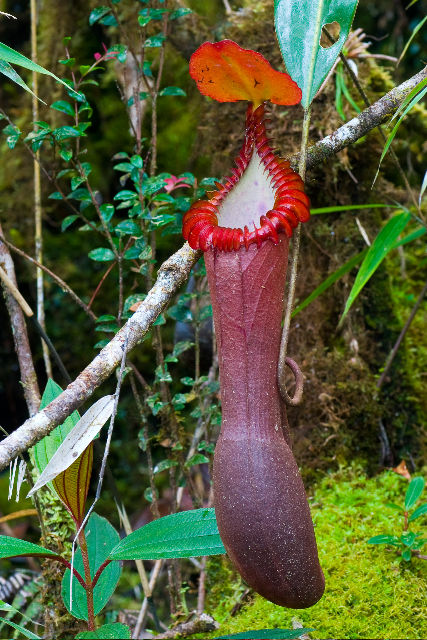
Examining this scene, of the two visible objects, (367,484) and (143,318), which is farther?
(367,484)

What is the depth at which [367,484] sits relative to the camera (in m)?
1.55

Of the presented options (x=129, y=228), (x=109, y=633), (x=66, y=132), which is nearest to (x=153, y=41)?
(x=66, y=132)

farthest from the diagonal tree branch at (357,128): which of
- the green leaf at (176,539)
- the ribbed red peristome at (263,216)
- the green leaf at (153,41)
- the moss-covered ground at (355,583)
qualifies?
the moss-covered ground at (355,583)

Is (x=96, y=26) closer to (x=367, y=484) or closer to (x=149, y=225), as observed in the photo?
(x=149, y=225)

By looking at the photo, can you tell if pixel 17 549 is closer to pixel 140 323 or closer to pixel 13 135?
pixel 140 323

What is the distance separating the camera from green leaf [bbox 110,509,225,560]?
89cm

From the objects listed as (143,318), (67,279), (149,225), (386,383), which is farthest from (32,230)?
(143,318)

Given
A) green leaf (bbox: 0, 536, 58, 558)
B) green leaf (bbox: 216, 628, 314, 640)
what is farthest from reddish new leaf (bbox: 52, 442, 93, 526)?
green leaf (bbox: 216, 628, 314, 640)

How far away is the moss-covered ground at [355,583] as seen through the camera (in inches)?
43.8

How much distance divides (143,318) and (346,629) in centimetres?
78

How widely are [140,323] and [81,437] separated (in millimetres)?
193

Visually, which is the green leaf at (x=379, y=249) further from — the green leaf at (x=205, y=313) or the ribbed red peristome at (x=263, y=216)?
the ribbed red peristome at (x=263, y=216)

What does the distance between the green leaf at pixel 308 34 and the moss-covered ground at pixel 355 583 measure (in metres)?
1.00

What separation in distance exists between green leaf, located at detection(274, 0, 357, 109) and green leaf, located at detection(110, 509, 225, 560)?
2.31 feet
